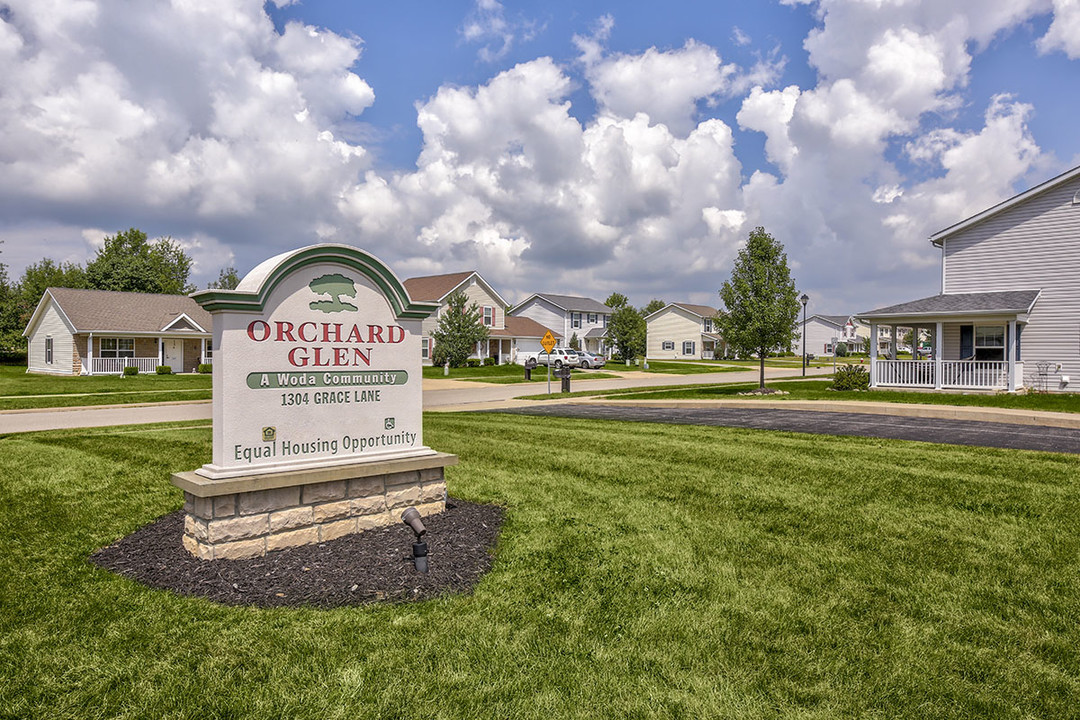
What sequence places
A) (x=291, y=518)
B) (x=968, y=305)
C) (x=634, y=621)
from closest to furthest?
(x=634, y=621) → (x=291, y=518) → (x=968, y=305)

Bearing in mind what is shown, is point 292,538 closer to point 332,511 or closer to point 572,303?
point 332,511

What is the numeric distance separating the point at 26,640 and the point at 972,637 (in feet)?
18.3

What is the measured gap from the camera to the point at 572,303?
70.0 metres

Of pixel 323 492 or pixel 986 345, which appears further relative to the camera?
pixel 986 345

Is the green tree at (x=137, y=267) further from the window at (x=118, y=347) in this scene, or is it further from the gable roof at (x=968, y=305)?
the gable roof at (x=968, y=305)

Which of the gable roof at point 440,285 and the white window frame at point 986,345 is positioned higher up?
the gable roof at point 440,285

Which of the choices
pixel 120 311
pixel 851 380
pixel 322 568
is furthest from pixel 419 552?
pixel 120 311

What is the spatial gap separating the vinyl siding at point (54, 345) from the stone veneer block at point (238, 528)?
4004cm

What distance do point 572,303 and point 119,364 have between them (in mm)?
42552

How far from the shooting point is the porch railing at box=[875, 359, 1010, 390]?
2156 centimetres

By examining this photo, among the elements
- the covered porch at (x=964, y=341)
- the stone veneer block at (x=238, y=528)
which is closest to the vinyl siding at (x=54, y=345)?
the stone veneer block at (x=238, y=528)

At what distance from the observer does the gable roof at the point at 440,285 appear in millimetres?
49312

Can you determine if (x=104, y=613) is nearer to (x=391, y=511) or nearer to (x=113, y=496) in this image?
(x=391, y=511)

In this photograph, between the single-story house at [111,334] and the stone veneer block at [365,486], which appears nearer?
the stone veneer block at [365,486]
